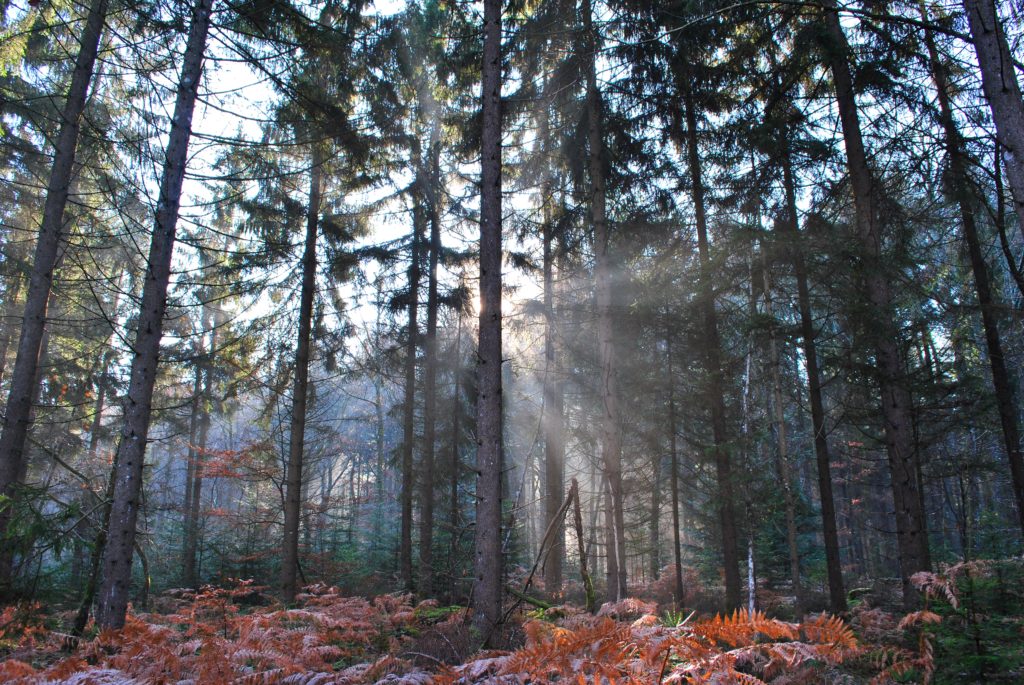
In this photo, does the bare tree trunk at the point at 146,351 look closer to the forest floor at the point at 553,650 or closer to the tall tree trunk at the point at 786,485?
the forest floor at the point at 553,650

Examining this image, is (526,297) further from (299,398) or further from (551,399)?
(299,398)

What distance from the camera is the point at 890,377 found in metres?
9.15

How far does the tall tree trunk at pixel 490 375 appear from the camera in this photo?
238 inches

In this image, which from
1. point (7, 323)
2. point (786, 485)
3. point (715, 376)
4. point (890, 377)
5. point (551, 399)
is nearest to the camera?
point (890, 377)

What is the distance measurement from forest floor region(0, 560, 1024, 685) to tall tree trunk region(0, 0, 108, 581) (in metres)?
2.70

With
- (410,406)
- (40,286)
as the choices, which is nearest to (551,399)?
(410,406)

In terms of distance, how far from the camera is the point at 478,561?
239 inches

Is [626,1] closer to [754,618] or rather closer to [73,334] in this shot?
[754,618]

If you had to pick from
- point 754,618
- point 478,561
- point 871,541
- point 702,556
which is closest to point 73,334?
point 478,561

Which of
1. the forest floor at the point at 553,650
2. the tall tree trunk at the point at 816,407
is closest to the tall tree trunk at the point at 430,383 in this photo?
the forest floor at the point at 553,650

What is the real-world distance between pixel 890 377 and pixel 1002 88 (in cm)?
568

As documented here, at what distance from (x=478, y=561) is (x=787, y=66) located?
32.6 ft

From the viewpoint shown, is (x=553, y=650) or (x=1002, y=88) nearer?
(x=553, y=650)

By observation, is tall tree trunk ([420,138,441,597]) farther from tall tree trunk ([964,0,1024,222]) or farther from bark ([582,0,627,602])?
tall tree trunk ([964,0,1024,222])
